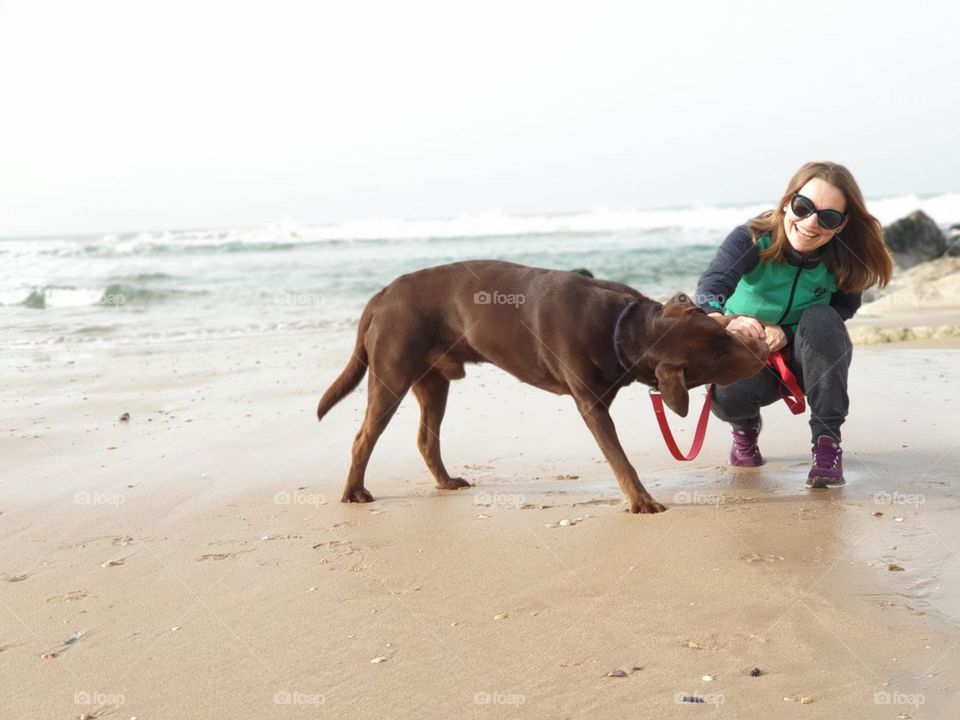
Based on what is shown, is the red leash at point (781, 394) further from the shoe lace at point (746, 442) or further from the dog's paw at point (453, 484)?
the dog's paw at point (453, 484)

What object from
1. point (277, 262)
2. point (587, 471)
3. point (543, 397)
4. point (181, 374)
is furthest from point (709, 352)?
point (277, 262)

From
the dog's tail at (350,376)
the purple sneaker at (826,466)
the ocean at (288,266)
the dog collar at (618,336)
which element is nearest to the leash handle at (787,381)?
the purple sneaker at (826,466)

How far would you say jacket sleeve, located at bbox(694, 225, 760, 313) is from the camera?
452 centimetres

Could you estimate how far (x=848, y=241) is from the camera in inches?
182

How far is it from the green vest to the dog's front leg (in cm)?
104

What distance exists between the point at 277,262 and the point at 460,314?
22457 mm

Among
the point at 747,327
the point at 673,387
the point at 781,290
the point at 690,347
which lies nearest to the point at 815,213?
the point at 781,290

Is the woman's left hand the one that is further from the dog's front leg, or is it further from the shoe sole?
the dog's front leg

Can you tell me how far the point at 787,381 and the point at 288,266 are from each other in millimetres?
21049

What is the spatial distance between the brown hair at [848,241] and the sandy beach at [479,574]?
2.95 ft

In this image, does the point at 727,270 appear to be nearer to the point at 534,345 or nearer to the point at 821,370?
the point at 821,370

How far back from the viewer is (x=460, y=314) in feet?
15.1

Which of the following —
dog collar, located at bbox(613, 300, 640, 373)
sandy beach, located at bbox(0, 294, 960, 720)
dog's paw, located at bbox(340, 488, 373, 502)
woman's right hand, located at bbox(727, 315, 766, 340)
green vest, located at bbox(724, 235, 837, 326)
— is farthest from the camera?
green vest, located at bbox(724, 235, 837, 326)

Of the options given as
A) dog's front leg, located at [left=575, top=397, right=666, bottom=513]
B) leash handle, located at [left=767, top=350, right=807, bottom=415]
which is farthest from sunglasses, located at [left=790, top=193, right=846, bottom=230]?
dog's front leg, located at [left=575, top=397, right=666, bottom=513]
